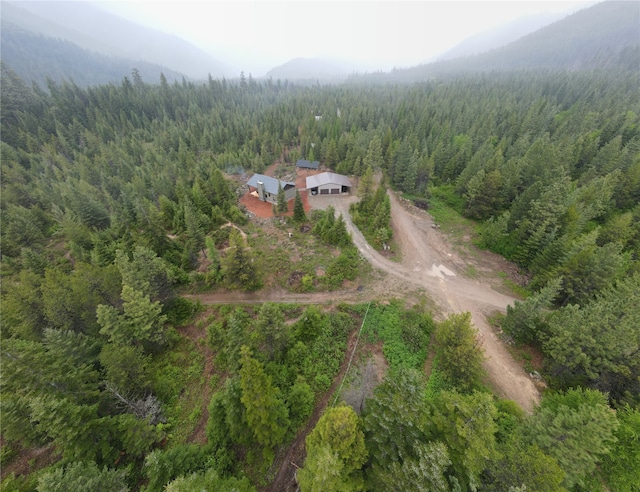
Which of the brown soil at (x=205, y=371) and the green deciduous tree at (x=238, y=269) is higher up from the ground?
the green deciduous tree at (x=238, y=269)

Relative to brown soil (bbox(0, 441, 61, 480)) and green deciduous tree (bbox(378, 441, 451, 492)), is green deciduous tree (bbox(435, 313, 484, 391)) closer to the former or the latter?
green deciduous tree (bbox(378, 441, 451, 492))

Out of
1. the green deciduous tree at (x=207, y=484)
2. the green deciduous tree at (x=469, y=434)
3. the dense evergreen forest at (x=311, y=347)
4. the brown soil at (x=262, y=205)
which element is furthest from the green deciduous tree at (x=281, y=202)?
the green deciduous tree at (x=469, y=434)

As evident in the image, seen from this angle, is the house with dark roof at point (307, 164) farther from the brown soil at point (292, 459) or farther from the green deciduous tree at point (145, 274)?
the brown soil at point (292, 459)

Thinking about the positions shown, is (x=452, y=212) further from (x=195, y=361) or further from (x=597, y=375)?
(x=195, y=361)

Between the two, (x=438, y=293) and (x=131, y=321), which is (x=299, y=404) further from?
(x=438, y=293)

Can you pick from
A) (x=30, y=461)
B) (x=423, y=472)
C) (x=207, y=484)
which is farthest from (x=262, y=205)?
(x=423, y=472)

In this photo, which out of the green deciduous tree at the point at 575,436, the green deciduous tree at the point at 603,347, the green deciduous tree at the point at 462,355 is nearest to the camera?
the green deciduous tree at the point at 575,436

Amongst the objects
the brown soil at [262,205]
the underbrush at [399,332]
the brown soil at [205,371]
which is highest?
the brown soil at [262,205]
